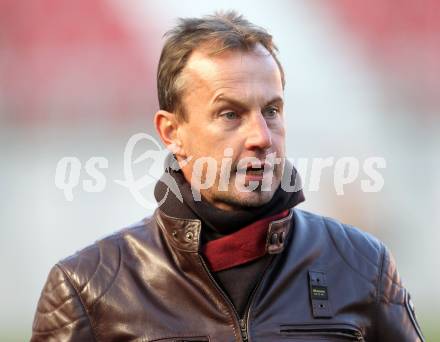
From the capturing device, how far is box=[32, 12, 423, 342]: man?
2.44 metres

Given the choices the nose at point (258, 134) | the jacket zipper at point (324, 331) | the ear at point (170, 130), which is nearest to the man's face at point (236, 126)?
the nose at point (258, 134)

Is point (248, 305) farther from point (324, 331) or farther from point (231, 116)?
point (231, 116)

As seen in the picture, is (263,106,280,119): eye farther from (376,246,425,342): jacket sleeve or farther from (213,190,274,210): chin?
(376,246,425,342): jacket sleeve

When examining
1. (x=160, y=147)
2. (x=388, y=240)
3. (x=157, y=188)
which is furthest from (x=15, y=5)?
(x=157, y=188)

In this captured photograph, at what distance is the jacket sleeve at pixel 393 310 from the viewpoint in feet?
8.34

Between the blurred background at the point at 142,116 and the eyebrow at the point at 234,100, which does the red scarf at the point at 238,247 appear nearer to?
the eyebrow at the point at 234,100

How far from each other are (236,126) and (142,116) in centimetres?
421

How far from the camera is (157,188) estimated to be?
8.59 feet

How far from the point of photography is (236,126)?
2.50 m

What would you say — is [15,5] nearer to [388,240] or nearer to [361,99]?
[361,99]

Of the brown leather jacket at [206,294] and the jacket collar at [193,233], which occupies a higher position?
the jacket collar at [193,233]

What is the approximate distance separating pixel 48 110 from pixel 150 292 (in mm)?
4299

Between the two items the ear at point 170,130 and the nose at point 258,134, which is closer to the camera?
the nose at point 258,134

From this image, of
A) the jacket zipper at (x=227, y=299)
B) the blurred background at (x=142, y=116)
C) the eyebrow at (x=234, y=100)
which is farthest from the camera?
the blurred background at (x=142, y=116)
